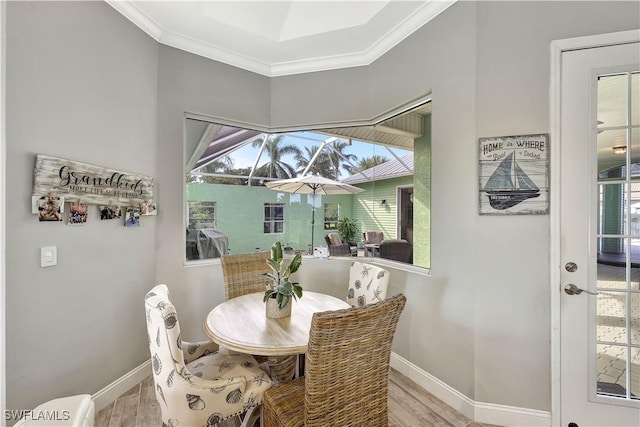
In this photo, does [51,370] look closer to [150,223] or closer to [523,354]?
[150,223]

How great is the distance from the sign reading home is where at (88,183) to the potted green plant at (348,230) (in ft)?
6.27

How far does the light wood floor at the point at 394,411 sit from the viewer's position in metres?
1.98

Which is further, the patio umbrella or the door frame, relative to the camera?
the patio umbrella

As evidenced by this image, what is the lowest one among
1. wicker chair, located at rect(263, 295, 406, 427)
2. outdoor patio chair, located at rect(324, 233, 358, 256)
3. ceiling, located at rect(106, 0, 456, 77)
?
wicker chair, located at rect(263, 295, 406, 427)

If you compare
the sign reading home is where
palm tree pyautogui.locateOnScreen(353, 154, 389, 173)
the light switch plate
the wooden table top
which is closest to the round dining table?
the wooden table top

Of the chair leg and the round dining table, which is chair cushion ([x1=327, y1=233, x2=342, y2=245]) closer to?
the round dining table

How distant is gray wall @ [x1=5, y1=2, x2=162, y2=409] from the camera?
1.65m

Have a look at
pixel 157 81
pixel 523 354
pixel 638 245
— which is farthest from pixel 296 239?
pixel 638 245

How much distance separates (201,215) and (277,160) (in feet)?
3.45

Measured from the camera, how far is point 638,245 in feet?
5.65

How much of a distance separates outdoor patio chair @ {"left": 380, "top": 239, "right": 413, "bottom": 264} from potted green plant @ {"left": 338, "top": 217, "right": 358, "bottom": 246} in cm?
35

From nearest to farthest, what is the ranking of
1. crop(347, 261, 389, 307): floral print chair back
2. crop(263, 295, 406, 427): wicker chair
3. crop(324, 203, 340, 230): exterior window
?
crop(263, 295, 406, 427): wicker chair, crop(347, 261, 389, 307): floral print chair back, crop(324, 203, 340, 230): exterior window

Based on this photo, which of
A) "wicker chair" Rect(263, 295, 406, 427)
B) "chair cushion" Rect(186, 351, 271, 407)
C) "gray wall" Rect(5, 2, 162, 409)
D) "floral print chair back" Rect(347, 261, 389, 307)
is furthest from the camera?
"floral print chair back" Rect(347, 261, 389, 307)

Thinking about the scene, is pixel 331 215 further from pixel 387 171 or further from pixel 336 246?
pixel 387 171
